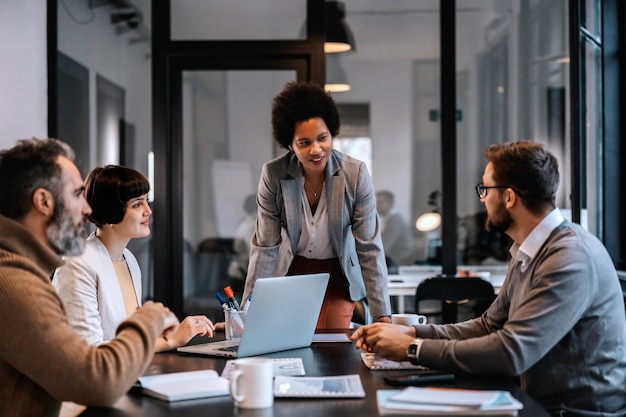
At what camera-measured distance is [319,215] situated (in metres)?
3.47

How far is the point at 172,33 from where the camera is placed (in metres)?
5.31

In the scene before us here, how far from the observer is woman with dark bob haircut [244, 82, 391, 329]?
340cm

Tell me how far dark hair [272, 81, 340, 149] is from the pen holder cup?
1.12m

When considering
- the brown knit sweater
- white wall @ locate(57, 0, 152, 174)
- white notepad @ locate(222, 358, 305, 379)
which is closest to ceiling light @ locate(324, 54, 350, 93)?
white wall @ locate(57, 0, 152, 174)

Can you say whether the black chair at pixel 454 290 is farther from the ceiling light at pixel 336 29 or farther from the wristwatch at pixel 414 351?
the wristwatch at pixel 414 351

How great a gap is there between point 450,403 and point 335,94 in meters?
4.10

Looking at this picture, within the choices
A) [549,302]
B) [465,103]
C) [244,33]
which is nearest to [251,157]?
[244,33]

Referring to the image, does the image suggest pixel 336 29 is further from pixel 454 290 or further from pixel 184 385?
pixel 184 385

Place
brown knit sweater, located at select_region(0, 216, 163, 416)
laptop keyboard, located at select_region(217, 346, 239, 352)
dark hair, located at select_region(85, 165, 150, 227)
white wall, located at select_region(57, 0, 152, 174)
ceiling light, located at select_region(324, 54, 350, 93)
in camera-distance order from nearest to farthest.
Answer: brown knit sweater, located at select_region(0, 216, 163, 416) < laptop keyboard, located at select_region(217, 346, 239, 352) < dark hair, located at select_region(85, 165, 150, 227) < white wall, located at select_region(57, 0, 152, 174) < ceiling light, located at select_region(324, 54, 350, 93)

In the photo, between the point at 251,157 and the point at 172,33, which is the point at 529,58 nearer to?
the point at 251,157

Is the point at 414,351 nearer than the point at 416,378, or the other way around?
the point at 416,378

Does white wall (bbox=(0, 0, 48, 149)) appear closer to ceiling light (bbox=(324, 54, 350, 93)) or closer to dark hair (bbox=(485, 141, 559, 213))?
ceiling light (bbox=(324, 54, 350, 93))

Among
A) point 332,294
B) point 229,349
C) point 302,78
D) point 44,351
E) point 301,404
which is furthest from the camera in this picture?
point 302,78

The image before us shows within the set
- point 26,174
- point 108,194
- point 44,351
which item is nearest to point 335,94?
point 108,194
